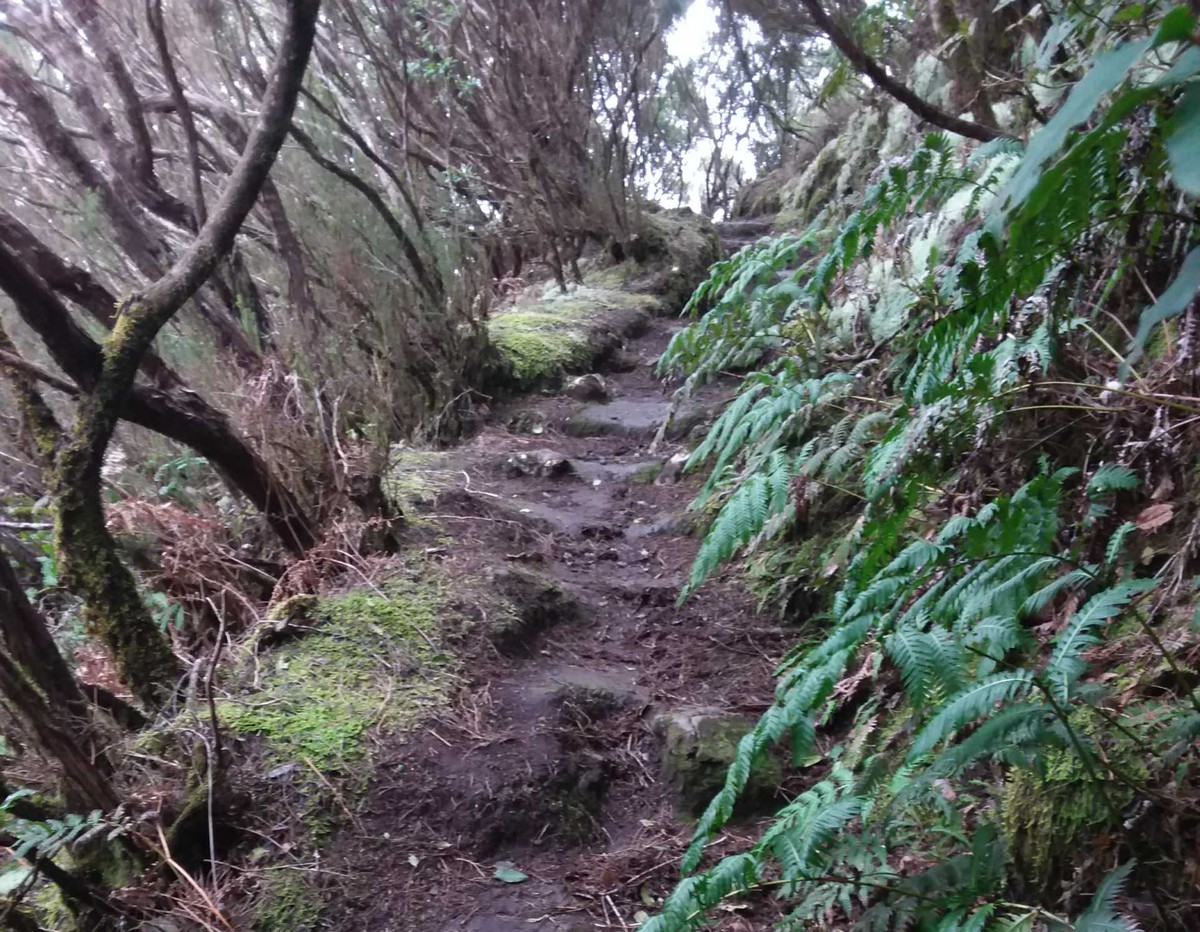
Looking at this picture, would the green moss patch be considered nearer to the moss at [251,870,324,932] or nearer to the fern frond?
the moss at [251,870,324,932]

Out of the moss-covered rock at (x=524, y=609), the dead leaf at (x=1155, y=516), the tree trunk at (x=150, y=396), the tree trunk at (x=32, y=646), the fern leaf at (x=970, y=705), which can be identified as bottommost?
the dead leaf at (x=1155, y=516)

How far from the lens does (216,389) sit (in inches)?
133

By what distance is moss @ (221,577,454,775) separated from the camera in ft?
7.61

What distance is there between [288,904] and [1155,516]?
2.15 m

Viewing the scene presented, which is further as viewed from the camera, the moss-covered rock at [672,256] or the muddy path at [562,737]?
the moss-covered rock at [672,256]

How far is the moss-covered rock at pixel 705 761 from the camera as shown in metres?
2.22

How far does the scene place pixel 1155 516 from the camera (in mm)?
1714

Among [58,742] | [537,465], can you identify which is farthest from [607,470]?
[58,742]

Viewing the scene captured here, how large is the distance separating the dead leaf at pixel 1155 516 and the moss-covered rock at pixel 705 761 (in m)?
1.10

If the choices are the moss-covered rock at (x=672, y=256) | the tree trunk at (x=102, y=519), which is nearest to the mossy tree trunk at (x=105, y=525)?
the tree trunk at (x=102, y=519)

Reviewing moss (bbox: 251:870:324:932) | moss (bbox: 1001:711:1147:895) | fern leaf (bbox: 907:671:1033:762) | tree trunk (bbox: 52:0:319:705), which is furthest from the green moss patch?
fern leaf (bbox: 907:671:1033:762)

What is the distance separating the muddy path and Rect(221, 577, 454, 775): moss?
12 centimetres

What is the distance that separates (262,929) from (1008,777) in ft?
5.48

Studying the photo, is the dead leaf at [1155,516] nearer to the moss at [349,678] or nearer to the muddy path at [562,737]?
the muddy path at [562,737]
